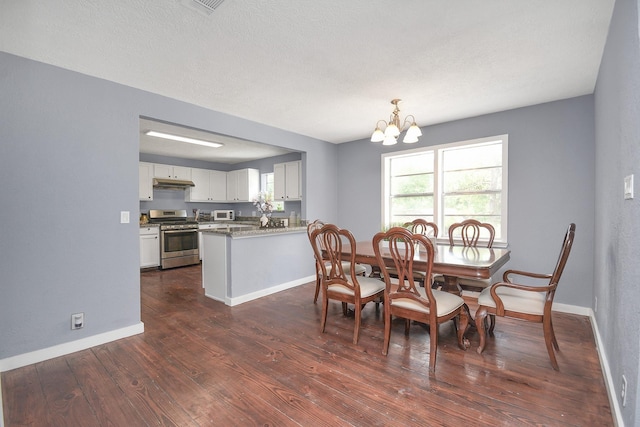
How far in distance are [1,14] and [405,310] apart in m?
3.45

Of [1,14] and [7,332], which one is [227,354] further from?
[1,14]

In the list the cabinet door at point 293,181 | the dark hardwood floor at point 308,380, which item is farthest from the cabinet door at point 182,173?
the dark hardwood floor at point 308,380

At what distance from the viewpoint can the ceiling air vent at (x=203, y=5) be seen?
5.63ft

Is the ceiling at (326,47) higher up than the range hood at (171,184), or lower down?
higher up

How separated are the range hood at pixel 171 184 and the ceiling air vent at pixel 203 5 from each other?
200 inches

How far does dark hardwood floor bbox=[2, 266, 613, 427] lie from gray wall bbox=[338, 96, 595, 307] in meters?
0.70

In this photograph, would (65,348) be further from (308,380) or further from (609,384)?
(609,384)

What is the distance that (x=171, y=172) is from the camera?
6.38 metres

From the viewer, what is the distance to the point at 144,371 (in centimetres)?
216

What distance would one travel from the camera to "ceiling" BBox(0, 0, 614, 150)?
1817 mm

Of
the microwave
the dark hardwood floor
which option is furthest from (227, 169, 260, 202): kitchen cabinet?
the dark hardwood floor

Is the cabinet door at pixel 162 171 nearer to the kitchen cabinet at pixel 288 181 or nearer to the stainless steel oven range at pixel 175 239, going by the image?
the stainless steel oven range at pixel 175 239

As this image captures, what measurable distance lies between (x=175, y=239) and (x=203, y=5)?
5146 mm

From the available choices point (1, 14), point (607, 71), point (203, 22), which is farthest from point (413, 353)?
point (1, 14)
